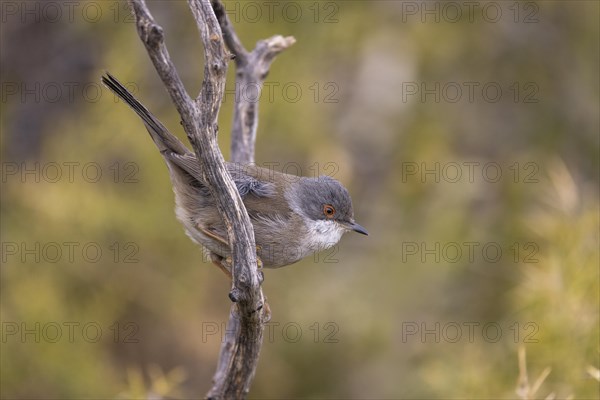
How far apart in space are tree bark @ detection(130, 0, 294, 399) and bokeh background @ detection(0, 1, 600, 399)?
2315 mm

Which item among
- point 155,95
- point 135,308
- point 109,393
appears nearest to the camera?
point 109,393

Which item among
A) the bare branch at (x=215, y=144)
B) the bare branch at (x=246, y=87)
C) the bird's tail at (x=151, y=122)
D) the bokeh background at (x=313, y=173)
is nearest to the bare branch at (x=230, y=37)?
the bare branch at (x=246, y=87)

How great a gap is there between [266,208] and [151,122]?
0.94 m

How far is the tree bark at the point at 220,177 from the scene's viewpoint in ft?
9.11

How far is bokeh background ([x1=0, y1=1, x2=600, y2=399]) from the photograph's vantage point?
6.74 m

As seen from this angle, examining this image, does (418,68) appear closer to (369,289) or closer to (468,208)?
(468,208)

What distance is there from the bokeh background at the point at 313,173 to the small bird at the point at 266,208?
5.64ft

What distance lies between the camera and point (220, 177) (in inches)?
123

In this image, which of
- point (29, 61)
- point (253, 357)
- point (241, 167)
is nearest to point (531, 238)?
point (241, 167)

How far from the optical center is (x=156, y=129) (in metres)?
4.16

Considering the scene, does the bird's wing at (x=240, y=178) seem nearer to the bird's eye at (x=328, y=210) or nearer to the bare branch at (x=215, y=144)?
the bird's eye at (x=328, y=210)

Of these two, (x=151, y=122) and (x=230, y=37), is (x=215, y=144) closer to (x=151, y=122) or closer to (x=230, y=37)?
(x=151, y=122)

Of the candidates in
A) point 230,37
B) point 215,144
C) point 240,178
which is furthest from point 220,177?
point 230,37

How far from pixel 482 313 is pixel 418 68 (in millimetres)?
2760
